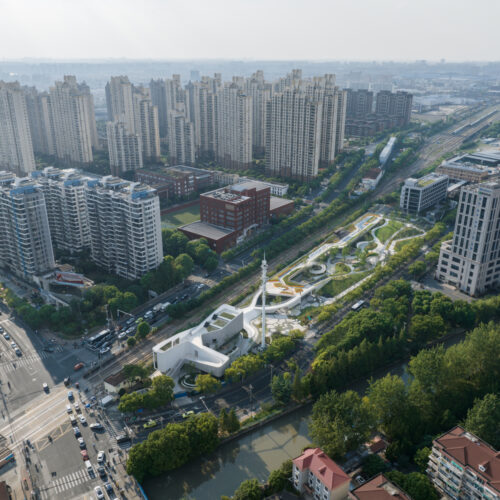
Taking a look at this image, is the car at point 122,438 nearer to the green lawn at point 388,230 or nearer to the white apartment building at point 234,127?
the green lawn at point 388,230

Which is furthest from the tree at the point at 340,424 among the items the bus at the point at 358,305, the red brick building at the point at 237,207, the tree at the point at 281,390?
the red brick building at the point at 237,207

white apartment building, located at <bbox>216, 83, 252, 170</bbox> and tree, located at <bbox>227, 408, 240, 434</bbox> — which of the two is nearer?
tree, located at <bbox>227, 408, 240, 434</bbox>

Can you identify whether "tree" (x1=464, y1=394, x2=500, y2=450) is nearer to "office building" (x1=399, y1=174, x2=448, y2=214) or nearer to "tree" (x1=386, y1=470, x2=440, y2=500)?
"tree" (x1=386, y1=470, x2=440, y2=500)

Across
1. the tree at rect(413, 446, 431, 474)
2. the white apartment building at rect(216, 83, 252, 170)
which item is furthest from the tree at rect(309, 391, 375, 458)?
the white apartment building at rect(216, 83, 252, 170)

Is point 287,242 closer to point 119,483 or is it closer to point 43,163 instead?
point 119,483

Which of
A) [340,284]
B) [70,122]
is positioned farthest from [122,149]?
[340,284]

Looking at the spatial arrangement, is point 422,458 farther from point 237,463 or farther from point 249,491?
point 237,463
